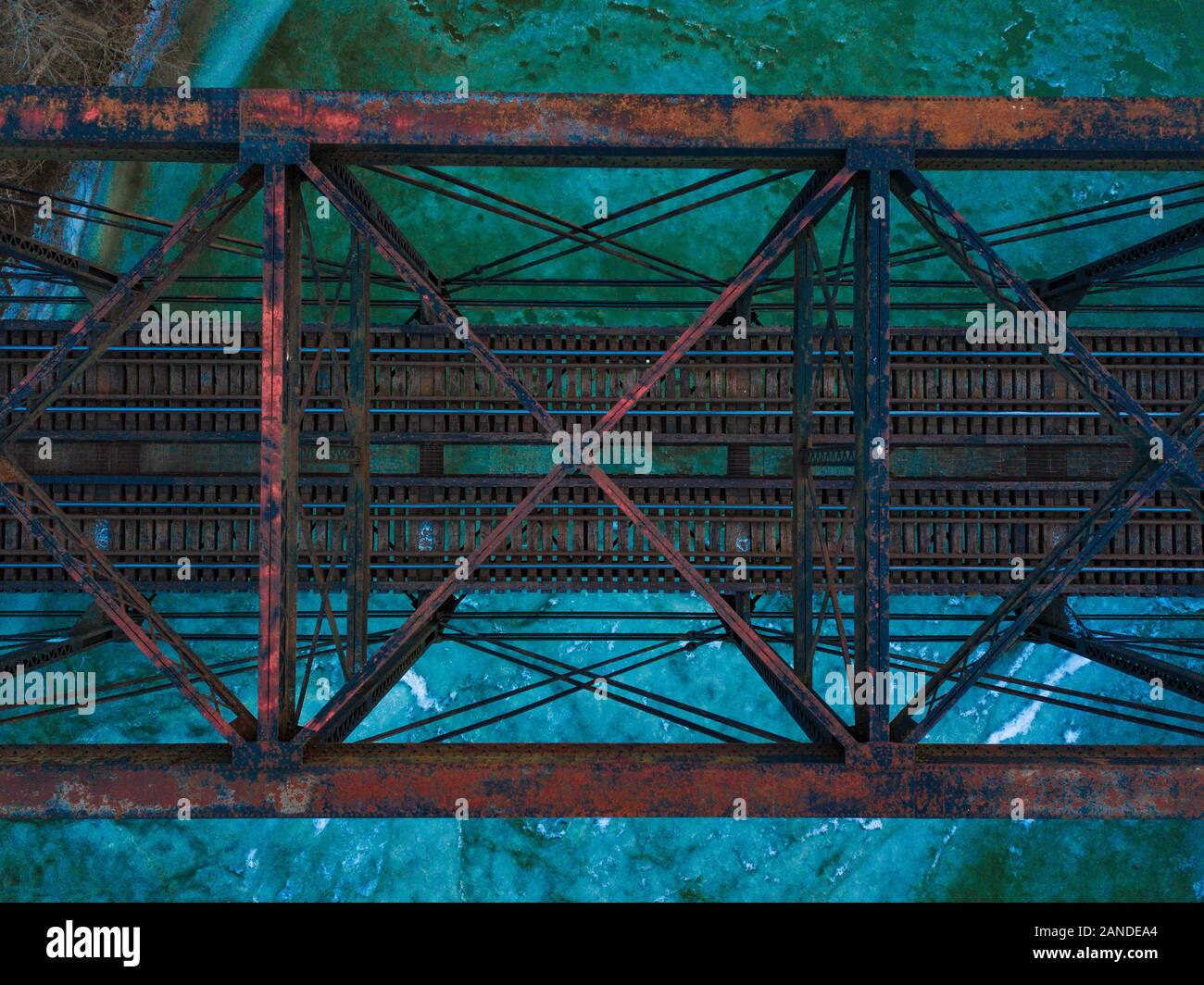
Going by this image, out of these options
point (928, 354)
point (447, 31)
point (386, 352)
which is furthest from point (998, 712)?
point (447, 31)

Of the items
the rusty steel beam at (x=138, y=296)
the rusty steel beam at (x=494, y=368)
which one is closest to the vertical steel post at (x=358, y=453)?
the rusty steel beam at (x=138, y=296)

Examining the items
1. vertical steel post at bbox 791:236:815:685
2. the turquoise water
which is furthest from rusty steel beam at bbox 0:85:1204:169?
the turquoise water

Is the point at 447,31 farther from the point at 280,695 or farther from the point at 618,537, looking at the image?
the point at 280,695

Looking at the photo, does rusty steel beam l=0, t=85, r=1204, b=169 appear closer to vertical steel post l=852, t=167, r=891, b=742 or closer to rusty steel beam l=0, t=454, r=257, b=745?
vertical steel post l=852, t=167, r=891, b=742

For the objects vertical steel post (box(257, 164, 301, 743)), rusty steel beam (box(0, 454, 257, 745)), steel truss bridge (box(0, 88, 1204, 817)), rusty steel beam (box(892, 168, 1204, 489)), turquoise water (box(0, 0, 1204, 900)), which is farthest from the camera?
turquoise water (box(0, 0, 1204, 900))

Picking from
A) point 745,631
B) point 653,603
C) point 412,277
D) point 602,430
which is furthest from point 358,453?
point 653,603

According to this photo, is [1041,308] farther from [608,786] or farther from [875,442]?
[608,786]

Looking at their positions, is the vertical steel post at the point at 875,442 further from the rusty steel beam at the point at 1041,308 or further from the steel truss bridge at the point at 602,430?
the rusty steel beam at the point at 1041,308
